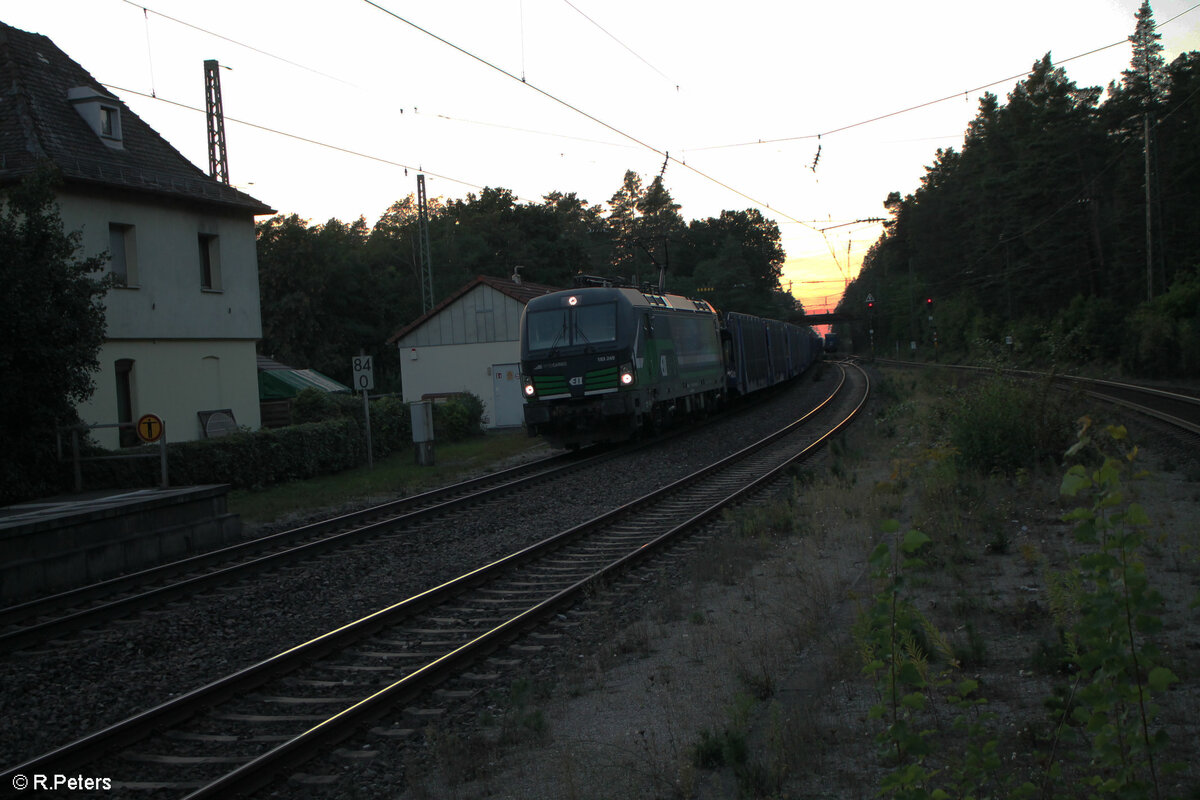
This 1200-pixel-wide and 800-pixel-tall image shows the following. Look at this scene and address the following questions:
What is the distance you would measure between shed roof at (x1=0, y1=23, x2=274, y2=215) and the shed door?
1090cm

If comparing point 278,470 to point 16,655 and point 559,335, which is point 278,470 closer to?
point 559,335

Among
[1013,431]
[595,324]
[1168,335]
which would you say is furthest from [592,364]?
[1168,335]

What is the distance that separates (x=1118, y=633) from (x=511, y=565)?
22.4 feet

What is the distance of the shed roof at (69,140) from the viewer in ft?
59.4

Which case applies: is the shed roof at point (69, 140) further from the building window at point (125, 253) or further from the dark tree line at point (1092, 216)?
the dark tree line at point (1092, 216)

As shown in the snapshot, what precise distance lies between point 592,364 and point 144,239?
33.9 ft

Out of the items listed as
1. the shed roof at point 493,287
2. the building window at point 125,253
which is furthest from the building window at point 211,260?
the shed roof at point 493,287

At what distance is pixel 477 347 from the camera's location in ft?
106

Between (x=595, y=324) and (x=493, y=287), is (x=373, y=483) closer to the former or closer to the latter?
(x=595, y=324)

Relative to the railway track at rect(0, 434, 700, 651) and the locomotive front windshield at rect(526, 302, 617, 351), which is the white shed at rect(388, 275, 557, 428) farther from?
the railway track at rect(0, 434, 700, 651)

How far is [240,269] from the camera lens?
2289 centimetres

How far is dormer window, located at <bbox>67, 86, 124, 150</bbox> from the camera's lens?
20.1m

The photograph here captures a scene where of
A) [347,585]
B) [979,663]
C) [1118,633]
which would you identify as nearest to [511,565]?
[347,585]

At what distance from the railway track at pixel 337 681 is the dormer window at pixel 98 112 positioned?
52.2 feet
